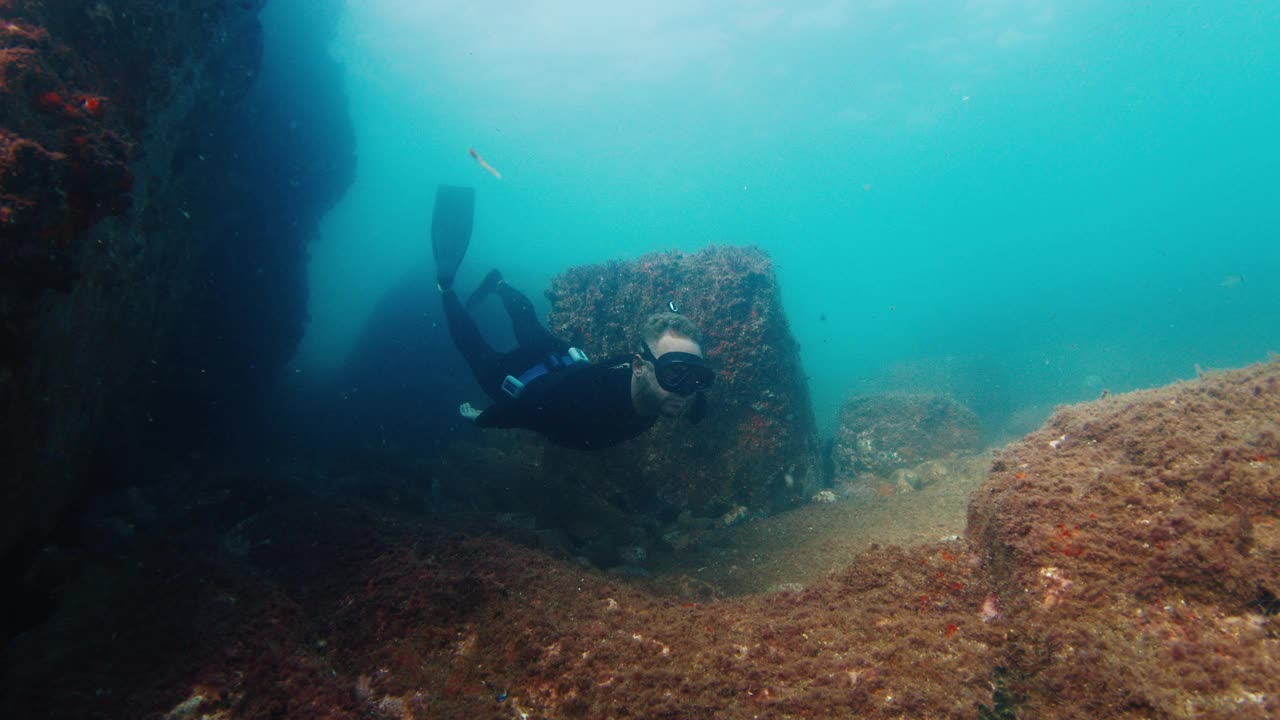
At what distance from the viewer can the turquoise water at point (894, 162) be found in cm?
2888

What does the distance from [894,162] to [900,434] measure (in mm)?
74909

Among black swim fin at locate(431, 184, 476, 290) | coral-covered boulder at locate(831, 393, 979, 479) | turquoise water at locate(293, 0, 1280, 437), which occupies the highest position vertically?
turquoise water at locate(293, 0, 1280, 437)

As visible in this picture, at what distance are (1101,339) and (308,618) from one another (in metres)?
44.9

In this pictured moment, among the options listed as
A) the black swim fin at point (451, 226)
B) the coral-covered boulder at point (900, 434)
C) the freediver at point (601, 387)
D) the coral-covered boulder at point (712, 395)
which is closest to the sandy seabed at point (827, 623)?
the freediver at point (601, 387)

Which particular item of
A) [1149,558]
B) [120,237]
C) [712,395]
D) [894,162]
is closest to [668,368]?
[712,395]

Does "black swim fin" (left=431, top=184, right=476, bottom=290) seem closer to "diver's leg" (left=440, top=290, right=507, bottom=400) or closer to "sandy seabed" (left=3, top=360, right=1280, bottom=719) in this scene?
"diver's leg" (left=440, top=290, right=507, bottom=400)

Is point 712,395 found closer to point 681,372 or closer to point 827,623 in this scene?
point 681,372

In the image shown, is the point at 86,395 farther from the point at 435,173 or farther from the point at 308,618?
the point at 435,173

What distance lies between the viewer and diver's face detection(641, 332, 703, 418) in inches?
231

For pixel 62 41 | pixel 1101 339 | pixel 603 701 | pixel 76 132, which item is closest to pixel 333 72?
pixel 62 41

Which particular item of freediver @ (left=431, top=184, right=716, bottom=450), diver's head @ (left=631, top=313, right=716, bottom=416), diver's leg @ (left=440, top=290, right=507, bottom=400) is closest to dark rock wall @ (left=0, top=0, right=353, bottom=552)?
freediver @ (left=431, top=184, right=716, bottom=450)

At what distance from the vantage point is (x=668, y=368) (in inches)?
223

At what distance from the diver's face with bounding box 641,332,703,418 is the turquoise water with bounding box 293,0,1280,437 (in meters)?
14.4

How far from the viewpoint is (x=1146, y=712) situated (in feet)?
6.20
